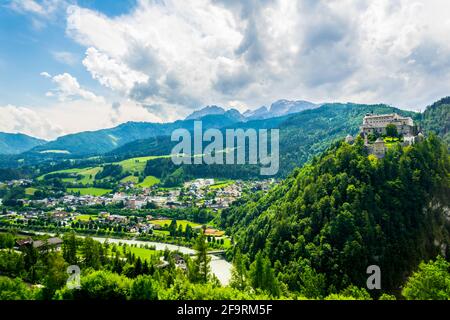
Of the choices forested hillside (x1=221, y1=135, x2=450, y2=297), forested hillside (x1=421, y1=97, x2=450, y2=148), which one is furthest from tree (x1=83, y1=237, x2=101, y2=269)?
forested hillside (x1=421, y1=97, x2=450, y2=148)

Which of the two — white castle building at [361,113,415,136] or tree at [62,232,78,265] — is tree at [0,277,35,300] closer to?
tree at [62,232,78,265]

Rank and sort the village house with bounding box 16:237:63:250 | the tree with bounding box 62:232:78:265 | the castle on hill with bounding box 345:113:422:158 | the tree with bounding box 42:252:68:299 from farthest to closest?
the village house with bounding box 16:237:63:250 → the castle on hill with bounding box 345:113:422:158 → the tree with bounding box 62:232:78:265 → the tree with bounding box 42:252:68:299

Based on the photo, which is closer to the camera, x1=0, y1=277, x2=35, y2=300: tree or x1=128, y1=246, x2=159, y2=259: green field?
x1=0, y1=277, x2=35, y2=300: tree

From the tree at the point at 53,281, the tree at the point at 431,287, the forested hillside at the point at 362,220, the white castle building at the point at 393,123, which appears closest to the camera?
the tree at the point at 431,287

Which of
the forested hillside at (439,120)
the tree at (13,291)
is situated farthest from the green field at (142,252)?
the forested hillside at (439,120)

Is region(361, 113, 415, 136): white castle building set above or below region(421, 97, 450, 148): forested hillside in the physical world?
below

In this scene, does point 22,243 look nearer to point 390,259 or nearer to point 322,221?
point 322,221

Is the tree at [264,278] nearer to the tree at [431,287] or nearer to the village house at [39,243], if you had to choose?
the tree at [431,287]
